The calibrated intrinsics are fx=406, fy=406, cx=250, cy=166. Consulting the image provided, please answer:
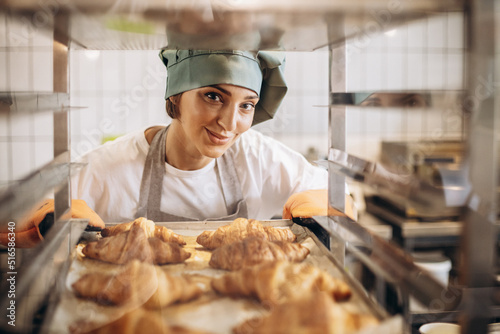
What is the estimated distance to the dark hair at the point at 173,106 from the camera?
1.11m

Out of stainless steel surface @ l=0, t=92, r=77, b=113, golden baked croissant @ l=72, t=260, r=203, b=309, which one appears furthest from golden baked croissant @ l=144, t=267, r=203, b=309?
stainless steel surface @ l=0, t=92, r=77, b=113

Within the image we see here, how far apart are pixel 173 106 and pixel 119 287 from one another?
565 millimetres

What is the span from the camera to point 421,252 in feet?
10.2

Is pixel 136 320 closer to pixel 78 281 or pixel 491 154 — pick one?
pixel 78 281

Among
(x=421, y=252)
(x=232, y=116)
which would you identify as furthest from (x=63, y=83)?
(x=421, y=252)

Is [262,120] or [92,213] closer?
[92,213]

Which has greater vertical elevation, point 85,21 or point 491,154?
point 85,21

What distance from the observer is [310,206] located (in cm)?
116

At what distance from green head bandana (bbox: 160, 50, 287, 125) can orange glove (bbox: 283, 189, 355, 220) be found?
0.91 feet

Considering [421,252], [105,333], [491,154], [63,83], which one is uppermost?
[63,83]

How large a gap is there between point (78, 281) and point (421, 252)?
9.51ft

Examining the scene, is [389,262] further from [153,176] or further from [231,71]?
[153,176]

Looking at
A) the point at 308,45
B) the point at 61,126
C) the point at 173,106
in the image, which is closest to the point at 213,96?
the point at 173,106

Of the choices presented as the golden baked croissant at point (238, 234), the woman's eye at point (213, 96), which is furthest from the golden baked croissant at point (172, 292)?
the woman's eye at point (213, 96)
